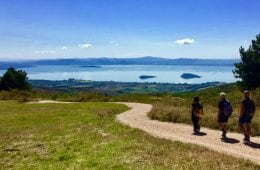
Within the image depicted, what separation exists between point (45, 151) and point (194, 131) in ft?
30.9

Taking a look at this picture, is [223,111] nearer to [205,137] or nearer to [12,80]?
[205,137]

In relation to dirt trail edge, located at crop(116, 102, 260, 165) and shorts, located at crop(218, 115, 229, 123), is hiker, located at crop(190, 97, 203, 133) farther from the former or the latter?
shorts, located at crop(218, 115, 229, 123)

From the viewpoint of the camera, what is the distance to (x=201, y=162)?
16.7m

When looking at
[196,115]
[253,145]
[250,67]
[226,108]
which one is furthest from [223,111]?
[250,67]

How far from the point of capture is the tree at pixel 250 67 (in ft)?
263

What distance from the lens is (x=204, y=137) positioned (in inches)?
981

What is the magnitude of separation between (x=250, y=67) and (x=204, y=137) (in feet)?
196

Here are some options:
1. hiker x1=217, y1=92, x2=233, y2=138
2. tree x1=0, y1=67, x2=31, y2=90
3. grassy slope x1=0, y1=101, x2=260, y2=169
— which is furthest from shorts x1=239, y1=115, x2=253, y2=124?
tree x1=0, y1=67, x2=31, y2=90

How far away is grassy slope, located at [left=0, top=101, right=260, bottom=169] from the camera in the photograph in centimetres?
1711

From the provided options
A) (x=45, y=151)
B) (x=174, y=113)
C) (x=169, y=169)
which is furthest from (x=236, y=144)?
(x=174, y=113)

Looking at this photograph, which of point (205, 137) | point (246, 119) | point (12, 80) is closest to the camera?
point (246, 119)

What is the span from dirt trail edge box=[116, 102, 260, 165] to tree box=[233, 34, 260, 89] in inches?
1934

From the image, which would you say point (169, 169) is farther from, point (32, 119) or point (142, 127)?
point (32, 119)

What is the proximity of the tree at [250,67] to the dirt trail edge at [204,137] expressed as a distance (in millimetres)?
49122
